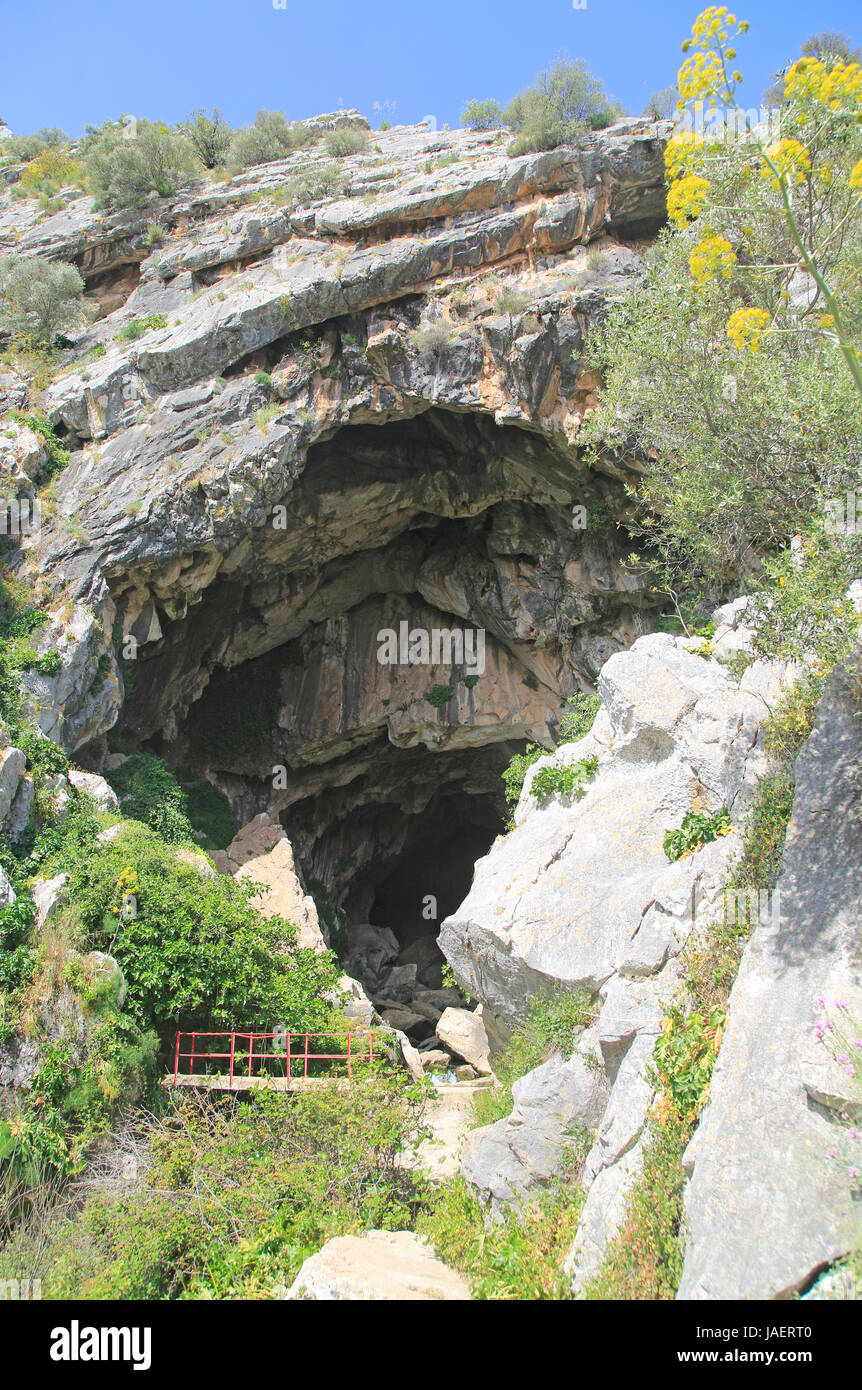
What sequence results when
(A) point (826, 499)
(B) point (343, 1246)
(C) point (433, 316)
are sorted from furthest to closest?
(C) point (433, 316) → (A) point (826, 499) → (B) point (343, 1246)

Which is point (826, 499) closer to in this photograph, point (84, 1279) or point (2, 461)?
point (84, 1279)

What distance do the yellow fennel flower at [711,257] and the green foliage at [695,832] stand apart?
5.31 metres

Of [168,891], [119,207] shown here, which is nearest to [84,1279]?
[168,891]

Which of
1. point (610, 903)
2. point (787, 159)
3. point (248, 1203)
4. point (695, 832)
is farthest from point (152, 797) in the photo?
point (787, 159)

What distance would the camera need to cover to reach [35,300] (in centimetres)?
1892

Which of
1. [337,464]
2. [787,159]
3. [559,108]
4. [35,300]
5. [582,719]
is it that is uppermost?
[559,108]

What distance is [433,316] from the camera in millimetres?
17359

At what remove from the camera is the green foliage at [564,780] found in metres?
11.0

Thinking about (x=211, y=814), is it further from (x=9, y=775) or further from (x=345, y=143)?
(x=345, y=143)

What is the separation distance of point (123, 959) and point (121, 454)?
10.9 metres

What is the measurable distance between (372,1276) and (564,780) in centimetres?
670

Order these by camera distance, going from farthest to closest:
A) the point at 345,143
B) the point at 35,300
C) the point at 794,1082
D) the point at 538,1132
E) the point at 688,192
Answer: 1. the point at 345,143
2. the point at 35,300
3. the point at 538,1132
4. the point at 688,192
5. the point at 794,1082

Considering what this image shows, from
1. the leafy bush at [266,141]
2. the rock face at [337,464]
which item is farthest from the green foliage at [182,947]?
the leafy bush at [266,141]

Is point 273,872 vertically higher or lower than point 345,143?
lower
